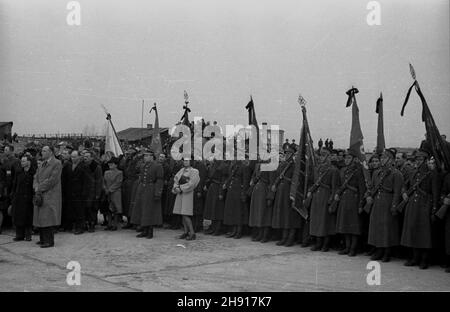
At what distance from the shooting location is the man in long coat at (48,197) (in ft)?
33.9

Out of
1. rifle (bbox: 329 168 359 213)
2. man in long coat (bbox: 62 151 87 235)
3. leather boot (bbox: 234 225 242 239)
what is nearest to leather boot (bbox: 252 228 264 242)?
leather boot (bbox: 234 225 242 239)

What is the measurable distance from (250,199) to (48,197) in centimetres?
434

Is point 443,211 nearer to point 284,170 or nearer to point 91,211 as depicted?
point 284,170

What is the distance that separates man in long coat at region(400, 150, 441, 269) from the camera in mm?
8734

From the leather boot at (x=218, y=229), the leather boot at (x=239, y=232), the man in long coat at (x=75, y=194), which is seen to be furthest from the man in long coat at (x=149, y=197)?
the leather boot at (x=239, y=232)

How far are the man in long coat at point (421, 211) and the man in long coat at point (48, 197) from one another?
21.5 feet

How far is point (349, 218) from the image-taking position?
391 inches

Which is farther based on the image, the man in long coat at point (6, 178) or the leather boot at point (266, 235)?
the man in long coat at point (6, 178)

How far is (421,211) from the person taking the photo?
8883mm

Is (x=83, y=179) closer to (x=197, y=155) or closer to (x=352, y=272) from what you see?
(x=197, y=155)

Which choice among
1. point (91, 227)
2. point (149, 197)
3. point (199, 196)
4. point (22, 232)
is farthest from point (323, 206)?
point (22, 232)

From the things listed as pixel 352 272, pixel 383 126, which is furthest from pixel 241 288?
pixel 383 126

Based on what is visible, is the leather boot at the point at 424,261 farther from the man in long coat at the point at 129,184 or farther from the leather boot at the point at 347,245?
the man in long coat at the point at 129,184

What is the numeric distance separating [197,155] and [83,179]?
110 inches
